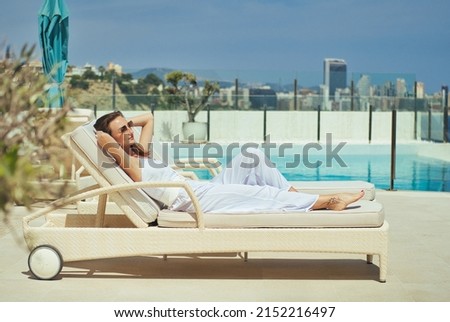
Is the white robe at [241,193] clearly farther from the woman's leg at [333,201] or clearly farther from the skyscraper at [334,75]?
the skyscraper at [334,75]

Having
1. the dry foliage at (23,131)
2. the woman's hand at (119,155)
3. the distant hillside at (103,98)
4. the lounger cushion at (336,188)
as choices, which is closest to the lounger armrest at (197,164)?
the lounger cushion at (336,188)

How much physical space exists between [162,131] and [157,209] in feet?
39.8

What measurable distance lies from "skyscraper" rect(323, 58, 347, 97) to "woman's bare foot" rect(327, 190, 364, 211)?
1336 centimetres

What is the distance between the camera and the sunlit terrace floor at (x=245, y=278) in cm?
345

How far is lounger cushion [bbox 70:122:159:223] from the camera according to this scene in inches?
147

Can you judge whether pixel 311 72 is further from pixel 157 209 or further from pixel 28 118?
pixel 28 118

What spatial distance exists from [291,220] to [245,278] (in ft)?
1.36

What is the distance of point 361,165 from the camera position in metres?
13.1

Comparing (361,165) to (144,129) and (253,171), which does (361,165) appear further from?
(253,171)

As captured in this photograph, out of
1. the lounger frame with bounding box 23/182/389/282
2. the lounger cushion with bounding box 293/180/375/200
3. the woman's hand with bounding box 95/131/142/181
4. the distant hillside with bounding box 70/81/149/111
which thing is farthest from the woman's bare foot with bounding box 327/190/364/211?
the distant hillside with bounding box 70/81/149/111

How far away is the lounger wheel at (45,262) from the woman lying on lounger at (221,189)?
560mm

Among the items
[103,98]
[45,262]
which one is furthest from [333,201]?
[103,98]

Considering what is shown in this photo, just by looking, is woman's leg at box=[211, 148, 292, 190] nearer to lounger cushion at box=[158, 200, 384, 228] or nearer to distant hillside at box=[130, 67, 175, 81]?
lounger cushion at box=[158, 200, 384, 228]
